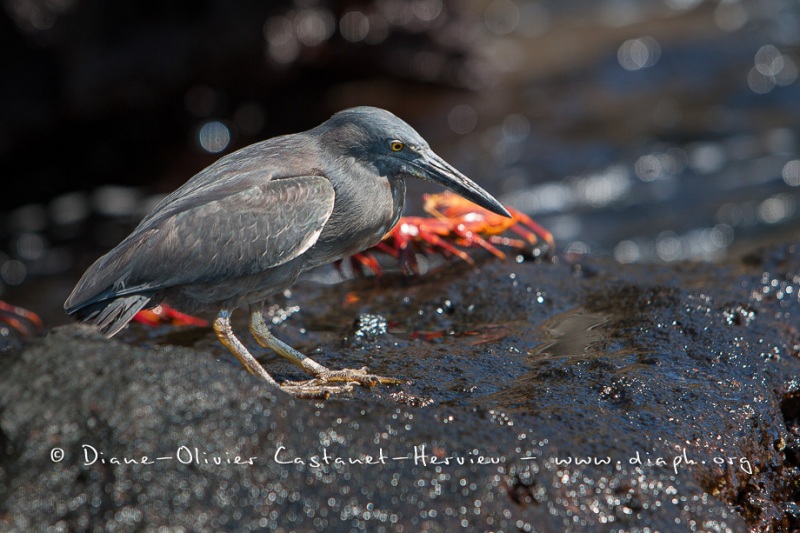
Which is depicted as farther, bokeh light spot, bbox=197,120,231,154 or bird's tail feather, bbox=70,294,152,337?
bokeh light spot, bbox=197,120,231,154

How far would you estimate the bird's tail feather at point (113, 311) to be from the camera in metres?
3.89

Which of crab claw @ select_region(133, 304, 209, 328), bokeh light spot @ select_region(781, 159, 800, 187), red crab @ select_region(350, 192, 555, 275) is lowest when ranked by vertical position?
crab claw @ select_region(133, 304, 209, 328)

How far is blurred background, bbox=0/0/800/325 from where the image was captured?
957cm

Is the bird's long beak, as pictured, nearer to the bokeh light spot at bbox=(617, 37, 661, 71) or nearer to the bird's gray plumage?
the bird's gray plumage

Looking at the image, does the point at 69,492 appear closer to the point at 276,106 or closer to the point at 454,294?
the point at 454,294

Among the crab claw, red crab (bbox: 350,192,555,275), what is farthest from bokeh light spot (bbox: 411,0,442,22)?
the crab claw

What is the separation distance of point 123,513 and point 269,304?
97.9 inches

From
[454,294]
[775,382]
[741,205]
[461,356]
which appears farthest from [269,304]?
[741,205]

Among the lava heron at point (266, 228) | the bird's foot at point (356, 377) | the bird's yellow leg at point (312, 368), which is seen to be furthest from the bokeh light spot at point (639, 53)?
the bird's foot at point (356, 377)

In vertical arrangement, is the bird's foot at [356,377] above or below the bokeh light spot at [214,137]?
below

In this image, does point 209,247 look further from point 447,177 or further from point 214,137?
point 214,137

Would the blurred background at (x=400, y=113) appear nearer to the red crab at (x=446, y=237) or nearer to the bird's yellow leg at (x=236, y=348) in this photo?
the red crab at (x=446, y=237)

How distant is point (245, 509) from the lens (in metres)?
2.75

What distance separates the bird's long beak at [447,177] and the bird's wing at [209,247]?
1.92 feet
